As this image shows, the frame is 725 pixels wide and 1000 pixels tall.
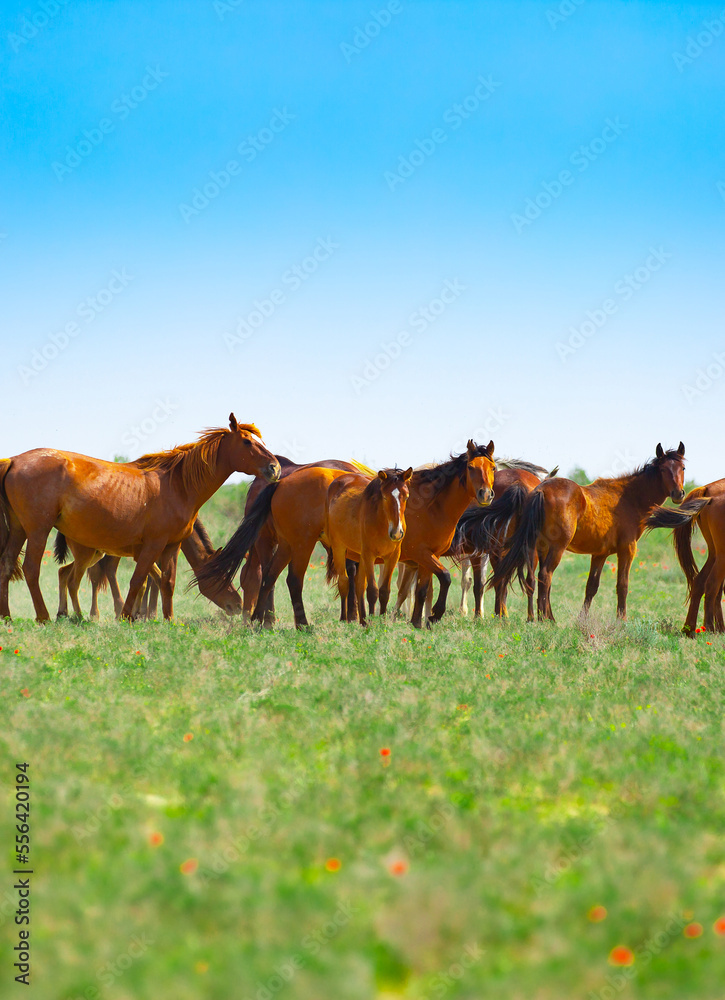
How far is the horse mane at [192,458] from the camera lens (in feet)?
38.8

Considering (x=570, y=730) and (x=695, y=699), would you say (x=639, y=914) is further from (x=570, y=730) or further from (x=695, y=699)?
(x=695, y=699)

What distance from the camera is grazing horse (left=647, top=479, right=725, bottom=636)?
11672 mm

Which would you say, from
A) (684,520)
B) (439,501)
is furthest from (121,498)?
(684,520)

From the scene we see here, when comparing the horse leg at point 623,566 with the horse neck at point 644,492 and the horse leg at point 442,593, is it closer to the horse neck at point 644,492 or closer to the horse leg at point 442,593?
the horse neck at point 644,492

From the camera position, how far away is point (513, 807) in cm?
468

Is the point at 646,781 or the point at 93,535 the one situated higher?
the point at 93,535

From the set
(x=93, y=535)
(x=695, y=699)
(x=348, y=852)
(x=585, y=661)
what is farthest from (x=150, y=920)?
(x=93, y=535)

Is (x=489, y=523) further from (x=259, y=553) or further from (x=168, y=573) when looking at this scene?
(x=168, y=573)

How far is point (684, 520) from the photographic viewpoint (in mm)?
12062

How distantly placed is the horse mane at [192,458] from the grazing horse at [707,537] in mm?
6123

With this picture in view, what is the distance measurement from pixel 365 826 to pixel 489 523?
9.35 metres

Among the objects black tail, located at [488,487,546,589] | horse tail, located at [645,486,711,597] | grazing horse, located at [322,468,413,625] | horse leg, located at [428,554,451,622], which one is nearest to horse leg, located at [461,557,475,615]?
black tail, located at [488,487,546,589]

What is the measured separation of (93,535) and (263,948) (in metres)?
8.97

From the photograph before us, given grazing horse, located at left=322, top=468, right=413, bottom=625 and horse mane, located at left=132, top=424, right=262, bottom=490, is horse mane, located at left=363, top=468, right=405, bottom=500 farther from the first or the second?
horse mane, located at left=132, top=424, right=262, bottom=490
